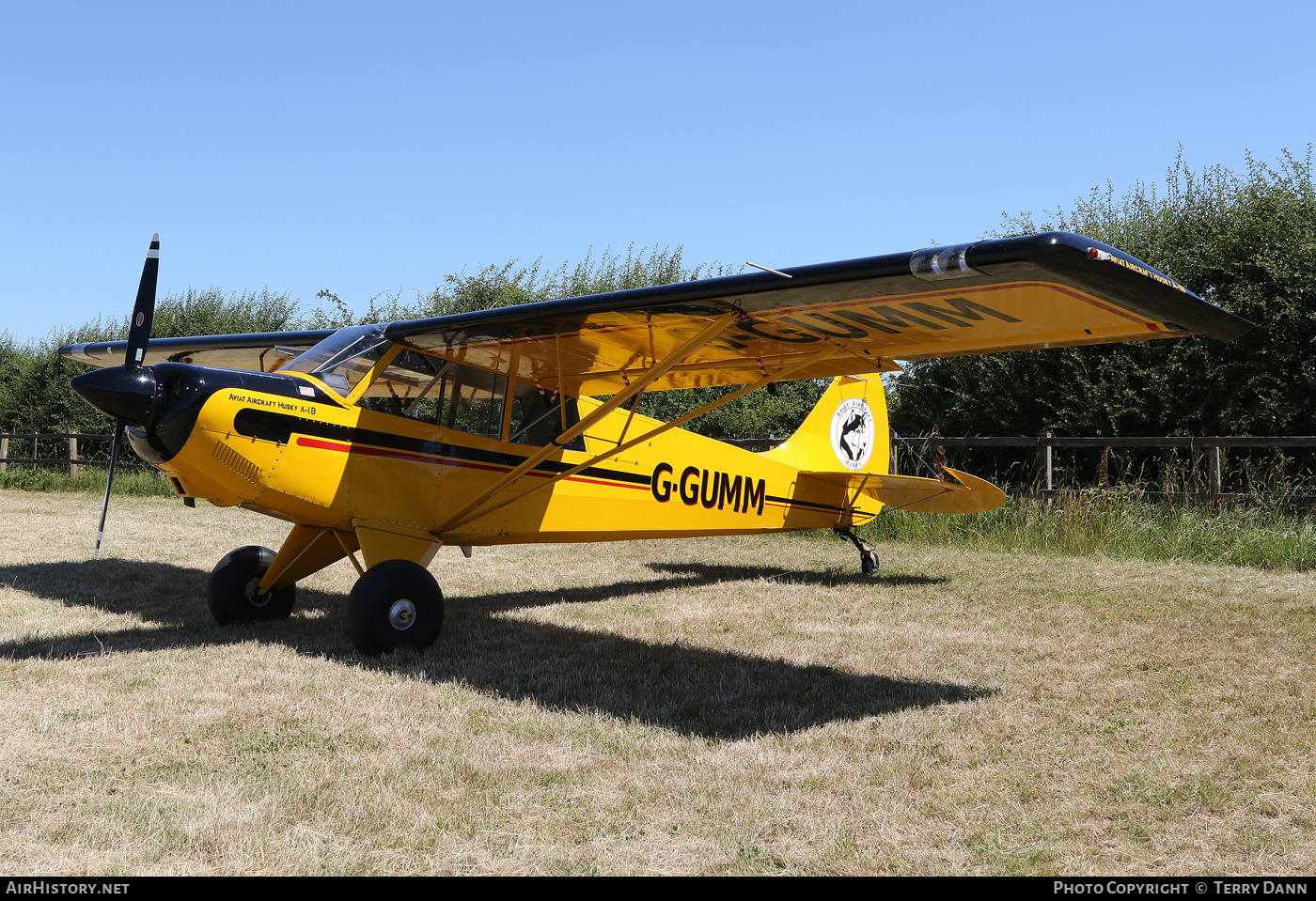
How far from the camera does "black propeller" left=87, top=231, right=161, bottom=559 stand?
5.29 meters

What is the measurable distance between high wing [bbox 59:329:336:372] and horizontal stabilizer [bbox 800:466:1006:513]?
5224mm

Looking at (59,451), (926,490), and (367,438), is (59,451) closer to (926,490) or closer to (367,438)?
(367,438)

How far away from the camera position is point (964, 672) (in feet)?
18.2

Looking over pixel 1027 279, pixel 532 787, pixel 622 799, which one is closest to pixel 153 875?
pixel 532 787

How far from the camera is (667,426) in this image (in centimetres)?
646

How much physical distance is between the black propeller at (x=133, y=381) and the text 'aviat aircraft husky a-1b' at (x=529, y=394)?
1 cm

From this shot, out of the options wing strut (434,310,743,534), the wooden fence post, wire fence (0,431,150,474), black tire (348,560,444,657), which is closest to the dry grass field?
black tire (348,560,444,657)

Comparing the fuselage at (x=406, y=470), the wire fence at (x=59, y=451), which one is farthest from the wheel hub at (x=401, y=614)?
the wire fence at (x=59, y=451)

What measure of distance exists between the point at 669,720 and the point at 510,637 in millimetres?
2226

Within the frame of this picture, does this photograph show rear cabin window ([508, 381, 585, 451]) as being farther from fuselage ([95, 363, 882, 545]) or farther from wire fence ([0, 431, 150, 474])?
wire fence ([0, 431, 150, 474])

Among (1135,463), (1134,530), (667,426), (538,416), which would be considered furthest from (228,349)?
(1135,463)

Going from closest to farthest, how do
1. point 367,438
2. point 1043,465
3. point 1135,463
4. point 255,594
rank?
point 367,438 < point 255,594 < point 1043,465 < point 1135,463

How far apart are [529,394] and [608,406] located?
4.77 ft

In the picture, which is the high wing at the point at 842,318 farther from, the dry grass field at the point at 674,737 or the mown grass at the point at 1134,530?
the mown grass at the point at 1134,530
